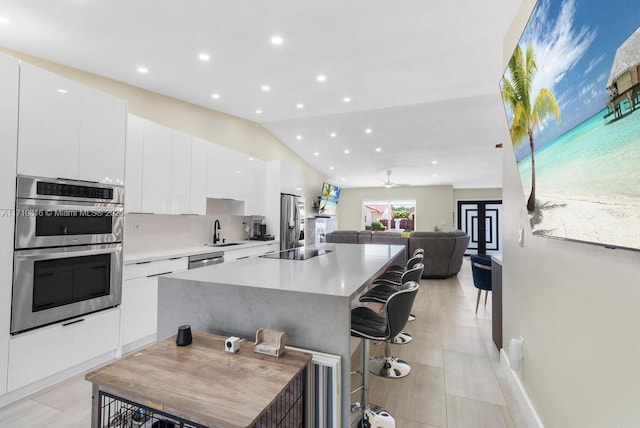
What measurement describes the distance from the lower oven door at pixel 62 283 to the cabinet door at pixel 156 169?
732 millimetres

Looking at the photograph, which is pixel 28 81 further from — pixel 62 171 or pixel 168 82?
pixel 168 82

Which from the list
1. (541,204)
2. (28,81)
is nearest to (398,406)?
(541,204)

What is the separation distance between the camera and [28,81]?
214 cm

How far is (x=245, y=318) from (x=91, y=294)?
183 centimetres

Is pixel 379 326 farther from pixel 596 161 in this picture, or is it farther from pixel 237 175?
pixel 237 175

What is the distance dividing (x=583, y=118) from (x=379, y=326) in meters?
1.45

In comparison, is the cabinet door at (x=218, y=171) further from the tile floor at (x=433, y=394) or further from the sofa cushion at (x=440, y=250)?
the sofa cushion at (x=440, y=250)

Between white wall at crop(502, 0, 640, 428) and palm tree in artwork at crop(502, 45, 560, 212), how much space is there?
0.42 m

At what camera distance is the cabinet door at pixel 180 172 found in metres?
3.59

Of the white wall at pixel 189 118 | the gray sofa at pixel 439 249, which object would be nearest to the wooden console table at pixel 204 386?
the white wall at pixel 189 118

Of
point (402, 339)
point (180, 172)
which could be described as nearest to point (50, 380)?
point (180, 172)

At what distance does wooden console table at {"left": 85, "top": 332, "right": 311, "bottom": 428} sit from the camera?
928mm

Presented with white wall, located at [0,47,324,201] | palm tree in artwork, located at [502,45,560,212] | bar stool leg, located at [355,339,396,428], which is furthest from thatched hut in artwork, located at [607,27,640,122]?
white wall, located at [0,47,324,201]

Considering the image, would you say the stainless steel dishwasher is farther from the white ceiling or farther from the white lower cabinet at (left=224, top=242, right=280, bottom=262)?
the white ceiling
